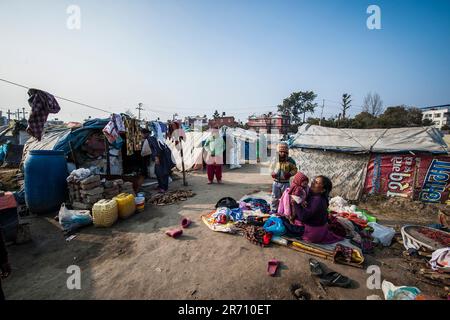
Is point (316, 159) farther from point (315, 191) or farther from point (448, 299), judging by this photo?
point (448, 299)

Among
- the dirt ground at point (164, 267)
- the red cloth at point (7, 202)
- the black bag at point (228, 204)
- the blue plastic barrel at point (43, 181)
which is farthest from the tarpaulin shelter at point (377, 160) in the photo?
the red cloth at point (7, 202)

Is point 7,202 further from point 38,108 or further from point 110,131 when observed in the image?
point 110,131

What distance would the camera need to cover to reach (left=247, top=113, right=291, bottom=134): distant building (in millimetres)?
43500

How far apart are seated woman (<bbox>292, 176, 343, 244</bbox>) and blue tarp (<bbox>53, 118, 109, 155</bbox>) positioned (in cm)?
682

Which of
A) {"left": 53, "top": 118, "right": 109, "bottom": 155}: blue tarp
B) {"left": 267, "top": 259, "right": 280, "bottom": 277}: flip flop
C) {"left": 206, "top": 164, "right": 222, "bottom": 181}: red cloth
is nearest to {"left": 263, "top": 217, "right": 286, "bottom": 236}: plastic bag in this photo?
{"left": 267, "top": 259, "right": 280, "bottom": 277}: flip flop

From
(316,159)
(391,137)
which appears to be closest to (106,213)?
(316,159)

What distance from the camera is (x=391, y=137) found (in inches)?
264

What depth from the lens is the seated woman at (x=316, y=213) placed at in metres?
3.71

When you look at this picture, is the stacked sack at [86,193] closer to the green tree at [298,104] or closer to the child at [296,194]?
the child at [296,194]

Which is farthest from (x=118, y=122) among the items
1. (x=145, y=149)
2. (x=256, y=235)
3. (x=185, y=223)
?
(x=256, y=235)

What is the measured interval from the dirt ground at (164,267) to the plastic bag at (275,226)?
1.06ft

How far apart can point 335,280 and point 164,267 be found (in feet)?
8.49

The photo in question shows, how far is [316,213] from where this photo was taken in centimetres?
373

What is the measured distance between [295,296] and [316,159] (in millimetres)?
5683
